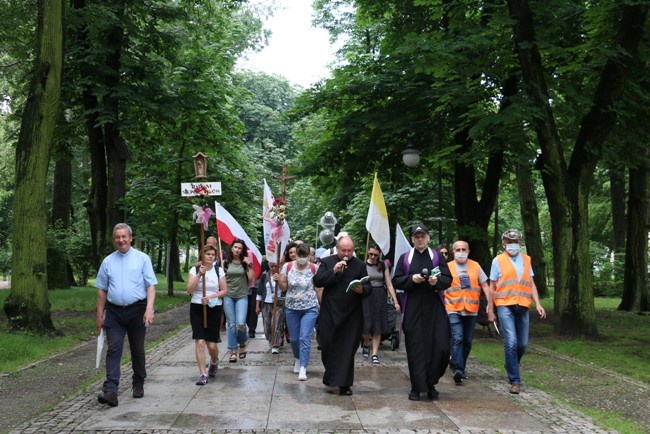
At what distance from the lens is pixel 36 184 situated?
14.1 meters

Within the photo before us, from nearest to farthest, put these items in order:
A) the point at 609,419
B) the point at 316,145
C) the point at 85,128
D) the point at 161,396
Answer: the point at 609,419 < the point at 161,396 < the point at 316,145 < the point at 85,128

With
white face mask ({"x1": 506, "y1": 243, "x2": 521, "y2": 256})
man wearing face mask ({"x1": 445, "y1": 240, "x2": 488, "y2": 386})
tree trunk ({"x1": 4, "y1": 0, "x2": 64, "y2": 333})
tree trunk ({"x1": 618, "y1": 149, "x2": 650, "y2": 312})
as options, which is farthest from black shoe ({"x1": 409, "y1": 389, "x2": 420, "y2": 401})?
tree trunk ({"x1": 618, "y1": 149, "x2": 650, "y2": 312})

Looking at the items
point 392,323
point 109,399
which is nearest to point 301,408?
point 109,399

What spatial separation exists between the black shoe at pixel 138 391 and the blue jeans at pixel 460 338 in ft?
12.7

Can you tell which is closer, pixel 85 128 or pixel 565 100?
pixel 565 100

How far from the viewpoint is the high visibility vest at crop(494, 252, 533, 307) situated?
914 cm

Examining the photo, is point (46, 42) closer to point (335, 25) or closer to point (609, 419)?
point (609, 419)

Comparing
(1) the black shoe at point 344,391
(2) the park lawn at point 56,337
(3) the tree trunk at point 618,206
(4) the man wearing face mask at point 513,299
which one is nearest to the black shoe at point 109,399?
(1) the black shoe at point 344,391

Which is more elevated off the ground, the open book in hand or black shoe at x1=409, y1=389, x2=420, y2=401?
the open book in hand

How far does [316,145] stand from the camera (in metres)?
21.0

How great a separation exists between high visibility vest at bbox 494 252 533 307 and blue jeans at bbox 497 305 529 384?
8 cm

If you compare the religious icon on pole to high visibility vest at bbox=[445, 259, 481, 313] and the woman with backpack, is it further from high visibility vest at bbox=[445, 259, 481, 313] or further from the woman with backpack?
high visibility vest at bbox=[445, 259, 481, 313]

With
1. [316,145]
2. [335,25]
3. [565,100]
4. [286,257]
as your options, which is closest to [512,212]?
[335,25]

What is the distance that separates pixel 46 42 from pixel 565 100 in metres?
10.1
